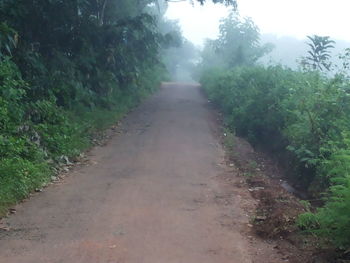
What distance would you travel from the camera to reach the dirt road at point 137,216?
504 cm

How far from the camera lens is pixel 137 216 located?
6.23 m

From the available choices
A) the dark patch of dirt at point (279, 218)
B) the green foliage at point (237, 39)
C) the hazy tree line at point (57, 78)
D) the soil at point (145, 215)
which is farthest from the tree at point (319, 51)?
the green foliage at point (237, 39)

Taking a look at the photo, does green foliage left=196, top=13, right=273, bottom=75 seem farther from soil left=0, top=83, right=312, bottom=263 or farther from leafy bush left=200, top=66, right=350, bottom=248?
soil left=0, top=83, right=312, bottom=263

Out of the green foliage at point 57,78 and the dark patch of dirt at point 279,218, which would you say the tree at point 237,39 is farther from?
the dark patch of dirt at point 279,218

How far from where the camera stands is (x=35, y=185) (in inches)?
293

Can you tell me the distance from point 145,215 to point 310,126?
4480 millimetres

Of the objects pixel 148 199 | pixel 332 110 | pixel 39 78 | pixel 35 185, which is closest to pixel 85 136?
pixel 39 78

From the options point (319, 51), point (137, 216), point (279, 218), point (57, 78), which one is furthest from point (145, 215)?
point (319, 51)

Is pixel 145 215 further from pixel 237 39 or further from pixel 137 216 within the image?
pixel 237 39

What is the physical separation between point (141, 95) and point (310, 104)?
43.8ft

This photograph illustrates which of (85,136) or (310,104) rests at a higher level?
(310,104)

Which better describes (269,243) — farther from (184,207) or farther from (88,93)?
(88,93)

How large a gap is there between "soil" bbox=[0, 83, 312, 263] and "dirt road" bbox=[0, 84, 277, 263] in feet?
0.04

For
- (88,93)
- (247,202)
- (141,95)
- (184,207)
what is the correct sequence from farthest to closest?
1. (141,95)
2. (88,93)
3. (247,202)
4. (184,207)
